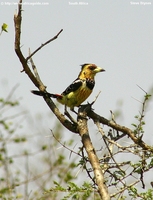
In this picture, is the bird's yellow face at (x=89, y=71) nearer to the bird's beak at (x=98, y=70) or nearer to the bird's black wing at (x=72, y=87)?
the bird's beak at (x=98, y=70)

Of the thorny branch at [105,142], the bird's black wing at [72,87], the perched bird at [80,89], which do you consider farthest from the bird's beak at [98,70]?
the thorny branch at [105,142]

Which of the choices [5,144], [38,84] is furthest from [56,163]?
A: [38,84]

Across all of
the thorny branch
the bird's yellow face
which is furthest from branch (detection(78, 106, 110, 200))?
the bird's yellow face

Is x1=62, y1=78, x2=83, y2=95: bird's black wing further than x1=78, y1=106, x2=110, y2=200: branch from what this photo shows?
Yes

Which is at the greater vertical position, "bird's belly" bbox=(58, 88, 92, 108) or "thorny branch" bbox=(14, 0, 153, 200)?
"bird's belly" bbox=(58, 88, 92, 108)

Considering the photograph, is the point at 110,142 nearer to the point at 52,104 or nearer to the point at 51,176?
the point at 52,104

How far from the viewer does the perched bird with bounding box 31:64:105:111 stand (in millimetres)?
5469

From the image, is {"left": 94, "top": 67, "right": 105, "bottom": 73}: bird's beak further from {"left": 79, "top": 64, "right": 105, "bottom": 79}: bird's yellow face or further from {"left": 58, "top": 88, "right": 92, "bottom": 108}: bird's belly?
{"left": 58, "top": 88, "right": 92, "bottom": 108}: bird's belly

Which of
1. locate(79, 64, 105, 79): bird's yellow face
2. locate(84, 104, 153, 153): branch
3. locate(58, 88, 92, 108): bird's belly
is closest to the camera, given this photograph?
locate(84, 104, 153, 153): branch

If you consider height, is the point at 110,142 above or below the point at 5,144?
below

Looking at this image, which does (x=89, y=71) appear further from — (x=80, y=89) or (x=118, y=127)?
(x=118, y=127)

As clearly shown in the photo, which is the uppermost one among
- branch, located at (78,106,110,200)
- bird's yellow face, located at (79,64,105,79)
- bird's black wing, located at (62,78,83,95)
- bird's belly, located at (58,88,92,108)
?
bird's yellow face, located at (79,64,105,79)

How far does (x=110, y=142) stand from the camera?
3.47 meters

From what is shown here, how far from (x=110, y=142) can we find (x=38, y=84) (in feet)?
3.90
